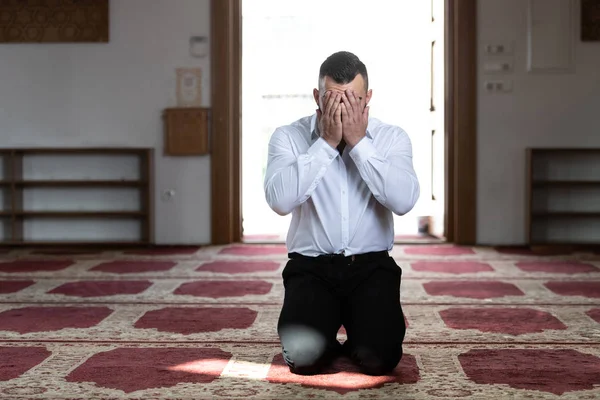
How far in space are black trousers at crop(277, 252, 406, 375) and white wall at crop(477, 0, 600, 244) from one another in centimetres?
396

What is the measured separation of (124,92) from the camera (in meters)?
6.29

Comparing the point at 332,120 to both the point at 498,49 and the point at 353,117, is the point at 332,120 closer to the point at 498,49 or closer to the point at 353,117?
the point at 353,117

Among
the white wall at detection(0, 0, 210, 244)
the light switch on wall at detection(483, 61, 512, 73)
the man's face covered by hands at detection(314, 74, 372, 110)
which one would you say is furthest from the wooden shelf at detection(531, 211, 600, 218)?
the man's face covered by hands at detection(314, 74, 372, 110)

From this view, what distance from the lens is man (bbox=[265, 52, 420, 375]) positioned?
232cm

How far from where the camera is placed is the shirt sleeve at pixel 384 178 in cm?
237

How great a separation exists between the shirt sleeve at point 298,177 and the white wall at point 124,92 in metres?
3.91

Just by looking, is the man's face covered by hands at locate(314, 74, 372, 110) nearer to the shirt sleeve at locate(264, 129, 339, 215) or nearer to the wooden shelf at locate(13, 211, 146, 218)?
the shirt sleeve at locate(264, 129, 339, 215)

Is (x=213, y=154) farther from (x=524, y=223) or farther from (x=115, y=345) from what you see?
(x=115, y=345)

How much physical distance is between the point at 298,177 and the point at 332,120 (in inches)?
8.4

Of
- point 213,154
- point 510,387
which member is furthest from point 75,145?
point 510,387

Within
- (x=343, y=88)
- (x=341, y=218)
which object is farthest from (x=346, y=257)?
(x=343, y=88)

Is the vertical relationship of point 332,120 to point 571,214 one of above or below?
above

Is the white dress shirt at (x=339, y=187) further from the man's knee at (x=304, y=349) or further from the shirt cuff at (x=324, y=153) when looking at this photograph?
the man's knee at (x=304, y=349)

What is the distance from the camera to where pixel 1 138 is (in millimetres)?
6355
